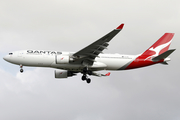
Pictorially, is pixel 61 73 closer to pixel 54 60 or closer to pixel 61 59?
pixel 54 60

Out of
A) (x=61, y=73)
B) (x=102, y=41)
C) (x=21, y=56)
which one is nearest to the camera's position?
(x=102, y=41)

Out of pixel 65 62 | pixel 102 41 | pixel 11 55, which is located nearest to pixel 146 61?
pixel 102 41

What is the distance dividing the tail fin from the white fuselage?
13.2ft

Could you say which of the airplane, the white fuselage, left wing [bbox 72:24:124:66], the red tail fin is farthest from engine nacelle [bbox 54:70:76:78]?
the red tail fin

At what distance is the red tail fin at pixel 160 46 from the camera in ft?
151

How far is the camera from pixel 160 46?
47.3m

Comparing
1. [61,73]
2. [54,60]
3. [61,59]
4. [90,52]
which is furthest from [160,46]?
[54,60]

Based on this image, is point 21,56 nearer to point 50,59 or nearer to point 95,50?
point 50,59

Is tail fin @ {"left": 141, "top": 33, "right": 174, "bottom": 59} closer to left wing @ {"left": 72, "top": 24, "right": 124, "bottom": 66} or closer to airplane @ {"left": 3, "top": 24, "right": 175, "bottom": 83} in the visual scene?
airplane @ {"left": 3, "top": 24, "right": 175, "bottom": 83}

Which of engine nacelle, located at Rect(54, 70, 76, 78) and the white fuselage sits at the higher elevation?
the white fuselage

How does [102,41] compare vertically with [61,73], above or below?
above

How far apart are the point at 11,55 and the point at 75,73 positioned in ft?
33.5

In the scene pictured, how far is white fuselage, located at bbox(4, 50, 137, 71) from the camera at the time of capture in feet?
134

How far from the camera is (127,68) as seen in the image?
44.1 m
